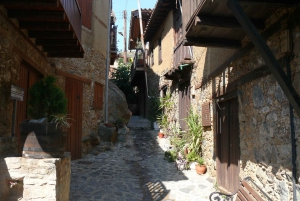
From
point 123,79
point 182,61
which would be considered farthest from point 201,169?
point 123,79

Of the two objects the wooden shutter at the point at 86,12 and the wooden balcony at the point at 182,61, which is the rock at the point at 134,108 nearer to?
the wooden balcony at the point at 182,61

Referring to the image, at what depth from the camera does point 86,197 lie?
17.3 feet

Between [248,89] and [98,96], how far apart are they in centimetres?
680

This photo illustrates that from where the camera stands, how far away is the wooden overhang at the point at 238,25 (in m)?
2.99

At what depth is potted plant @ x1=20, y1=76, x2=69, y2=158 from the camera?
3826mm

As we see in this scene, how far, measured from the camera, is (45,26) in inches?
195

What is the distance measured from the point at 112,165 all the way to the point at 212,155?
3.03m

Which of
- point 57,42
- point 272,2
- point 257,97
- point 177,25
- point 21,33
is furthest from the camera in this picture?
point 177,25

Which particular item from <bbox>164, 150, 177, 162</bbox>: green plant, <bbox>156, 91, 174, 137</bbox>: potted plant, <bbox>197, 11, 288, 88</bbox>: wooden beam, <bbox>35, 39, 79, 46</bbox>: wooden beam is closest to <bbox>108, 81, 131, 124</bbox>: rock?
<bbox>156, 91, 174, 137</bbox>: potted plant

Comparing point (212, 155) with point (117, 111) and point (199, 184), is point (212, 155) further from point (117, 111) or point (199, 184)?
point (117, 111)

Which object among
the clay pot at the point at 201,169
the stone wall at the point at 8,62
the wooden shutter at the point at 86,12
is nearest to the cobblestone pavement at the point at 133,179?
the clay pot at the point at 201,169

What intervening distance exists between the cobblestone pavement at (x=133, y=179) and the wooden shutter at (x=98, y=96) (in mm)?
1786

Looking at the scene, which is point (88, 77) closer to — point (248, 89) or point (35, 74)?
point (35, 74)

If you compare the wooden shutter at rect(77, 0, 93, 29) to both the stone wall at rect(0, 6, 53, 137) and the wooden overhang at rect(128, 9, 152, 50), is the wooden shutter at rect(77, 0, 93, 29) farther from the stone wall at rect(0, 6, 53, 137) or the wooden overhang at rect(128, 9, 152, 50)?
the wooden overhang at rect(128, 9, 152, 50)
